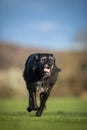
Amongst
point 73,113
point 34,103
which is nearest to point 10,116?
point 34,103

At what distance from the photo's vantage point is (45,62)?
25.3 feet

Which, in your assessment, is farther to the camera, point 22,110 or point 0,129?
point 22,110

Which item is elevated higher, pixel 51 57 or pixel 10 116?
pixel 51 57

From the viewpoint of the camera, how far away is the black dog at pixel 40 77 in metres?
7.76

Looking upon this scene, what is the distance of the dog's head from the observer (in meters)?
7.66

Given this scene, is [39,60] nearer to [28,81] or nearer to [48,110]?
[28,81]

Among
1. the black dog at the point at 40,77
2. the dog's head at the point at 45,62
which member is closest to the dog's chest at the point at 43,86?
the black dog at the point at 40,77

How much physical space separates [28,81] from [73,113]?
786mm

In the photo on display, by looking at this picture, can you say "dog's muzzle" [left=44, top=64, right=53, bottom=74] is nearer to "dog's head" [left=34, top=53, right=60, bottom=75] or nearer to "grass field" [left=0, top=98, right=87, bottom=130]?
"dog's head" [left=34, top=53, right=60, bottom=75]

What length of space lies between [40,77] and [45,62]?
0.40m

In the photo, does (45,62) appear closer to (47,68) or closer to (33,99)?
(47,68)

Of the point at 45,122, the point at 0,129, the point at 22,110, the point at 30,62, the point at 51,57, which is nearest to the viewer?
the point at 0,129

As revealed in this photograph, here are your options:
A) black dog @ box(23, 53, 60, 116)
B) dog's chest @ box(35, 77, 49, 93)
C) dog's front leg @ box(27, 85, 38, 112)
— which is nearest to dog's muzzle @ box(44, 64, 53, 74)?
black dog @ box(23, 53, 60, 116)

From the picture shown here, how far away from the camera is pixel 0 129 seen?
259 inches
